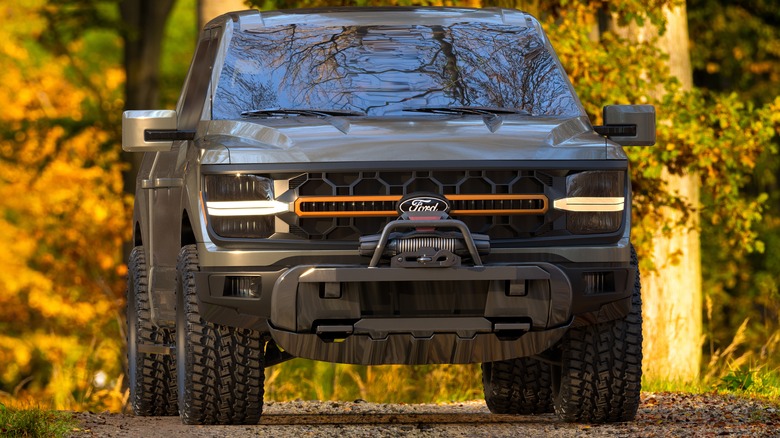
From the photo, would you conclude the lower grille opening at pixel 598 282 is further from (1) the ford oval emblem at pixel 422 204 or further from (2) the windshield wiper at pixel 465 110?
(2) the windshield wiper at pixel 465 110

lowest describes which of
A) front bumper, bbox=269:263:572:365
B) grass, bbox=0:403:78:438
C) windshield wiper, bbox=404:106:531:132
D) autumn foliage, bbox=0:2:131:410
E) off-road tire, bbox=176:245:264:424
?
autumn foliage, bbox=0:2:131:410

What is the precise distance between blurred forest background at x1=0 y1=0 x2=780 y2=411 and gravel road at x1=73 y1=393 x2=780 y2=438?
1.27m

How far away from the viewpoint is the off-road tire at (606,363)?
8047 millimetres

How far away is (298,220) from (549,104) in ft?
5.57

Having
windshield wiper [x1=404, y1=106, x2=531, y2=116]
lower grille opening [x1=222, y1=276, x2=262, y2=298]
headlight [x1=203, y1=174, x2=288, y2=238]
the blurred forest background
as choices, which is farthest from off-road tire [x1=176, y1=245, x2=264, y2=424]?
the blurred forest background

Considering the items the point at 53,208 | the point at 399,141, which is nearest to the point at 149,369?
the point at 399,141

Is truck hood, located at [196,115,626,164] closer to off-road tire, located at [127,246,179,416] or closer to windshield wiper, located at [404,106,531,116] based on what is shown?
windshield wiper, located at [404,106,531,116]

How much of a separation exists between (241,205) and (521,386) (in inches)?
114

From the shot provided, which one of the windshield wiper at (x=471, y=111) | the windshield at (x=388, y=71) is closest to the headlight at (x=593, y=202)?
the windshield wiper at (x=471, y=111)

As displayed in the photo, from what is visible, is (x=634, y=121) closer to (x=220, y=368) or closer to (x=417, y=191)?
(x=417, y=191)

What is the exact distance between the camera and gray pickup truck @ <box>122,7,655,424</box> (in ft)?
24.2

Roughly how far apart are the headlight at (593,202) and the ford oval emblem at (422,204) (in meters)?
0.53

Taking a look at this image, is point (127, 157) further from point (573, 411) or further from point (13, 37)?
point (573, 411)

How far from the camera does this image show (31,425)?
7.64m
